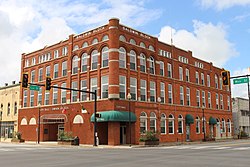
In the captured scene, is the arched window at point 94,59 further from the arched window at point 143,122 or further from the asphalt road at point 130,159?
the asphalt road at point 130,159

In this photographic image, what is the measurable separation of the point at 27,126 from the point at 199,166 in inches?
1611

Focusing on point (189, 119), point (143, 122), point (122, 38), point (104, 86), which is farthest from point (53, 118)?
point (189, 119)

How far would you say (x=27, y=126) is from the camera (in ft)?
162

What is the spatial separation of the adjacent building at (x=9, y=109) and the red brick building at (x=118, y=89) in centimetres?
688

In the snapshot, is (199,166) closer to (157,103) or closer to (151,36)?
(157,103)

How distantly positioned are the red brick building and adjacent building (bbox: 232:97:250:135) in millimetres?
12839

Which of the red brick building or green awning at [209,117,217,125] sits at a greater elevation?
the red brick building

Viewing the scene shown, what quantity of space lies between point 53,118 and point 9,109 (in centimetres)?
1964

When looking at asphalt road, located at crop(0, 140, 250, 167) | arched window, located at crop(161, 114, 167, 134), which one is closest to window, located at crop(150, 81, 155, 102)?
arched window, located at crop(161, 114, 167, 134)

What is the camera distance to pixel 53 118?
145ft

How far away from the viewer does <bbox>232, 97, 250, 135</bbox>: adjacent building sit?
65688 mm

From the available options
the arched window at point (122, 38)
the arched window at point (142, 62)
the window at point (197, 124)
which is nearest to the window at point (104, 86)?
the arched window at point (122, 38)

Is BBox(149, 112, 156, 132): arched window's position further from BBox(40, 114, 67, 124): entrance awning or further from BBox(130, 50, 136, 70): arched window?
BBox(40, 114, 67, 124): entrance awning

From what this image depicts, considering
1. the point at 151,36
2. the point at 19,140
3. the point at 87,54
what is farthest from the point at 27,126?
the point at 151,36
